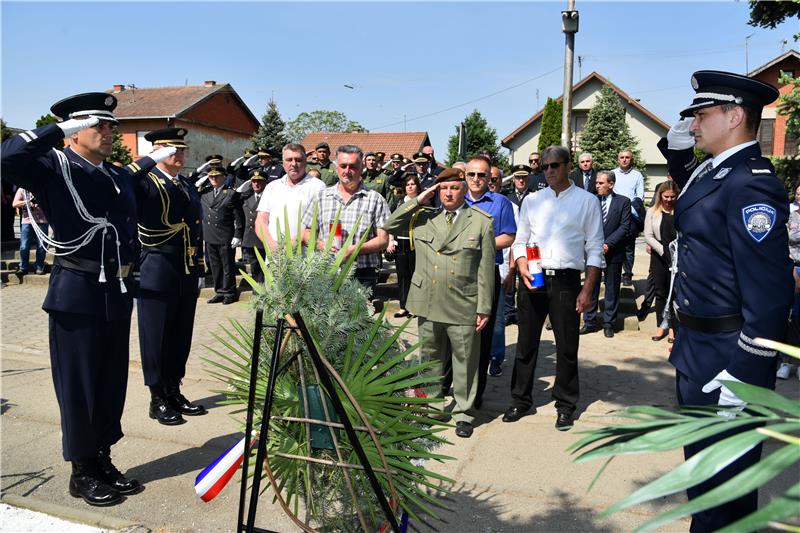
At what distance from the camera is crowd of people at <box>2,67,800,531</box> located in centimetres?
259

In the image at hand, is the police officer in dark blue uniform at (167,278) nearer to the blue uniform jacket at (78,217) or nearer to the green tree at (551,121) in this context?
the blue uniform jacket at (78,217)

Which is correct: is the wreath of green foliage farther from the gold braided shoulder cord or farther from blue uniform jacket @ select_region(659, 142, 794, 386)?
the gold braided shoulder cord

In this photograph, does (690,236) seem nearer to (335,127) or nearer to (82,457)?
(82,457)

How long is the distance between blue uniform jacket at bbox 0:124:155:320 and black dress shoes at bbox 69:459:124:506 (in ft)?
3.09

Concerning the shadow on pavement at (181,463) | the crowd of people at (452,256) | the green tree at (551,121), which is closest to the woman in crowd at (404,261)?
the crowd of people at (452,256)

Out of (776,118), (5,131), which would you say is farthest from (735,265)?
(5,131)

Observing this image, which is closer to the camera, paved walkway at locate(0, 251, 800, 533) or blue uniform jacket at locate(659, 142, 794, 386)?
blue uniform jacket at locate(659, 142, 794, 386)

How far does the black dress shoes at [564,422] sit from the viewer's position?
4.85m

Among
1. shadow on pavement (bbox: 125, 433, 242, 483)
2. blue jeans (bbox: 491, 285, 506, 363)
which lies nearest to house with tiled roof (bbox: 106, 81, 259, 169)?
blue jeans (bbox: 491, 285, 506, 363)

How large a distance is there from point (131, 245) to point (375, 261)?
6.57ft

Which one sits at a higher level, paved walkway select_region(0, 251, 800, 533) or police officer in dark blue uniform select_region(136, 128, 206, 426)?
police officer in dark blue uniform select_region(136, 128, 206, 426)

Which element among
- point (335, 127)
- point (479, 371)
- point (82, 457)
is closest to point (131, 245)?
point (82, 457)

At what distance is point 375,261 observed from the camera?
5293 mm

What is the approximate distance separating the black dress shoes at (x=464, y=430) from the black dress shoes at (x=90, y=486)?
244 centimetres
